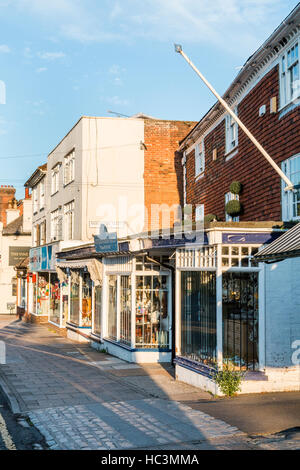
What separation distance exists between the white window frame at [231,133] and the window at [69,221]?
11.1 meters

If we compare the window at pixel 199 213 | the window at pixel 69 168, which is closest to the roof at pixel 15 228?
the window at pixel 69 168

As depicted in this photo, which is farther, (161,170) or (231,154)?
(161,170)

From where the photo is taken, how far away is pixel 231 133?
1786 centimetres

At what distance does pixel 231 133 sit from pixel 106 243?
5724 millimetres

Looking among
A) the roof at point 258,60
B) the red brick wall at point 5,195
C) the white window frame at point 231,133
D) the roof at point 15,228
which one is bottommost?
the roof at point 15,228

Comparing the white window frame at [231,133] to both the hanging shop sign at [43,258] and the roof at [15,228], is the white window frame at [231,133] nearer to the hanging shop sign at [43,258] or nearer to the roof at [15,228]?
the hanging shop sign at [43,258]

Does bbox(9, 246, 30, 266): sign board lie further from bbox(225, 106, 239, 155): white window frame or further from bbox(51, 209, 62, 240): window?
bbox(225, 106, 239, 155): white window frame

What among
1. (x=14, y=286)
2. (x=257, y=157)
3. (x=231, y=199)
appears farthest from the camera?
(x=14, y=286)

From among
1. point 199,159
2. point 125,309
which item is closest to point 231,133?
point 199,159

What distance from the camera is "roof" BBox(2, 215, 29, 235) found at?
43.6 meters

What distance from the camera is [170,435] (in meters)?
8.51

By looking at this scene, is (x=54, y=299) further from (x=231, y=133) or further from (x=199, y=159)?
(x=231, y=133)

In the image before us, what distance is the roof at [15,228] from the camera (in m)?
43.6
